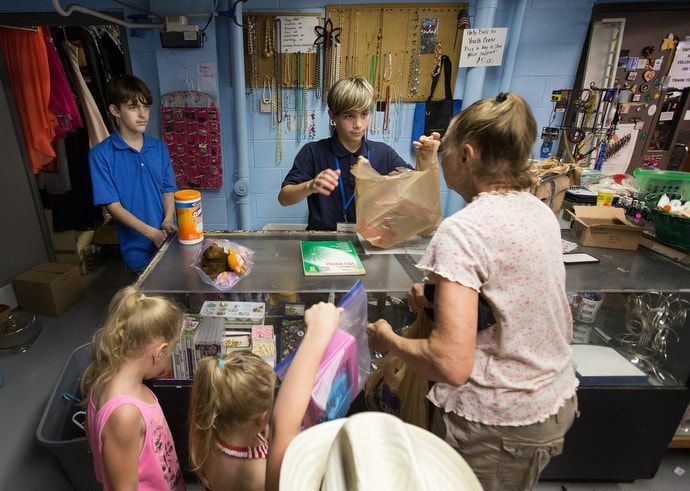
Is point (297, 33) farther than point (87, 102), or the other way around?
point (87, 102)

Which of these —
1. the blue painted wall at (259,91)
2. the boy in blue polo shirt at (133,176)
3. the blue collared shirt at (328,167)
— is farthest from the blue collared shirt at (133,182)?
the blue painted wall at (259,91)

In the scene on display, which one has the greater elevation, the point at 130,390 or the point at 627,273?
the point at 627,273

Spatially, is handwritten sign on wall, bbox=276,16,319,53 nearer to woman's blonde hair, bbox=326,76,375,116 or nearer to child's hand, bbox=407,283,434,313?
woman's blonde hair, bbox=326,76,375,116

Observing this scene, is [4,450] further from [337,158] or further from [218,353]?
[337,158]

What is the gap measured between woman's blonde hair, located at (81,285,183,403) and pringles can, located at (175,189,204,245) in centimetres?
46

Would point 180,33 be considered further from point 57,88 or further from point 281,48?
point 57,88

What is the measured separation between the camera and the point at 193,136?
3488mm

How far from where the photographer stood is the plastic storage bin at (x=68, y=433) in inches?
66.4

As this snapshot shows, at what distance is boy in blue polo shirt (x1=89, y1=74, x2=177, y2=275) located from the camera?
223cm

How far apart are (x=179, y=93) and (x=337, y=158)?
6.49 feet

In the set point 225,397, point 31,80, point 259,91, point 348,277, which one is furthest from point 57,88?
point 225,397

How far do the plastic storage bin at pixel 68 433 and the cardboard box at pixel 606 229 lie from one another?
2389 millimetres

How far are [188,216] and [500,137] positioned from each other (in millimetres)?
1267

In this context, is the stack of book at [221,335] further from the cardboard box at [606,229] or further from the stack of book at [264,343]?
the cardboard box at [606,229]
